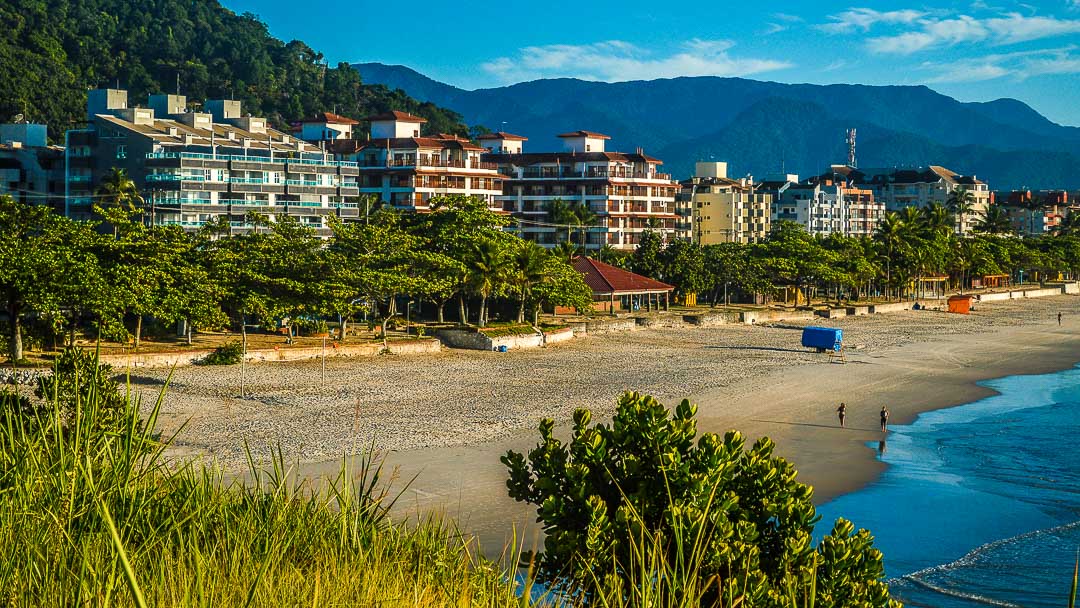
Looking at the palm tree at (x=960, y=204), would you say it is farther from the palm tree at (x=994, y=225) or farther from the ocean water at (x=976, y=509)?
the ocean water at (x=976, y=509)

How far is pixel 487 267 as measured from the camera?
53.9m

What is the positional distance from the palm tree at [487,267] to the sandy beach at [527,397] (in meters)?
4.89

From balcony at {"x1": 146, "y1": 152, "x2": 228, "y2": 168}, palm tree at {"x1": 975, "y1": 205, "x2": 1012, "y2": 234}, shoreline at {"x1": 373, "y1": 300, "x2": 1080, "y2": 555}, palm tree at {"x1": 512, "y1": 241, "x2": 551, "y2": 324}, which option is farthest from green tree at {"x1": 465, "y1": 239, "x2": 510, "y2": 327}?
palm tree at {"x1": 975, "y1": 205, "x2": 1012, "y2": 234}

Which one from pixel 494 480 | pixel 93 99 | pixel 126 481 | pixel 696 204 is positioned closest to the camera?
pixel 126 481

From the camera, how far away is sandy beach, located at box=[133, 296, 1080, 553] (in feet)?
89.1

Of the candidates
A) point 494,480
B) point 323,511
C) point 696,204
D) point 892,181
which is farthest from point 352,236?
point 892,181

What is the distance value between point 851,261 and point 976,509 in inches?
2495

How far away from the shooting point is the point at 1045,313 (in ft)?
290

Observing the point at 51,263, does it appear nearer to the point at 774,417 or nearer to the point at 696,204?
the point at 774,417

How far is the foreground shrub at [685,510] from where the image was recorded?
12289 mm

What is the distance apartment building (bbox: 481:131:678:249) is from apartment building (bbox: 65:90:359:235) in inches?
965

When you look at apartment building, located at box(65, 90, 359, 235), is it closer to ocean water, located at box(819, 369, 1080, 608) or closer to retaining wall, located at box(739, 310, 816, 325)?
retaining wall, located at box(739, 310, 816, 325)

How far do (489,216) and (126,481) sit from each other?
177 ft

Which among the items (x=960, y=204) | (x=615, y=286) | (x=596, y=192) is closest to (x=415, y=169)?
(x=596, y=192)
